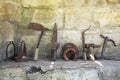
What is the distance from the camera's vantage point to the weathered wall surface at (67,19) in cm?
298

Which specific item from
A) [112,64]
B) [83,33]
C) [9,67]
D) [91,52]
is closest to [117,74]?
[112,64]

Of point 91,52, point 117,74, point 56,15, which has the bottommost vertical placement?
point 117,74

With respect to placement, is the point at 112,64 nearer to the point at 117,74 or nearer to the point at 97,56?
the point at 117,74

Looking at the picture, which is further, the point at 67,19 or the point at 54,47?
the point at 67,19

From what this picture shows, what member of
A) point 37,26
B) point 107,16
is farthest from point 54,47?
point 107,16

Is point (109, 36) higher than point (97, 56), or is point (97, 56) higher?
point (109, 36)

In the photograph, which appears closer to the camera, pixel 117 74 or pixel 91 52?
pixel 117 74

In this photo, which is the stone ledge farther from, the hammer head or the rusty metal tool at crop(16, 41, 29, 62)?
the hammer head

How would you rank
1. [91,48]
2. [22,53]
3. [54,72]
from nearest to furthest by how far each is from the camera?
[54,72], [22,53], [91,48]

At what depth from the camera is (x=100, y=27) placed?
119 inches

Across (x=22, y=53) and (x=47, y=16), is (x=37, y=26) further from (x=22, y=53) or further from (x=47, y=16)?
(x=22, y=53)

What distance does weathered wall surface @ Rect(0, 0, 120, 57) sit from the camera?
2.98 m

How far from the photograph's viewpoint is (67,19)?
300 cm

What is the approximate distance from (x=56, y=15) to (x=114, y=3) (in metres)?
0.60
